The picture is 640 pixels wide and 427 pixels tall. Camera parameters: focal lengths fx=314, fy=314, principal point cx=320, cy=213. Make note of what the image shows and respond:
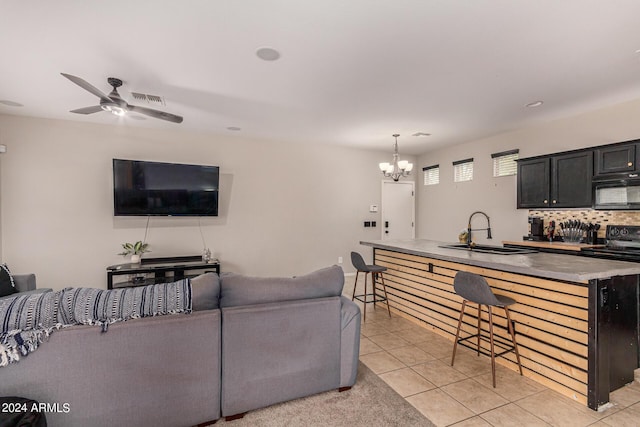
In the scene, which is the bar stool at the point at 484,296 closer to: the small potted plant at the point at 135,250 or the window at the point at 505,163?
the window at the point at 505,163

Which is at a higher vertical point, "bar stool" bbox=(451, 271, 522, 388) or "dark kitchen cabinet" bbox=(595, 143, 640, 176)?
"dark kitchen cabinet" bbox=(595, 143, 640, 176)

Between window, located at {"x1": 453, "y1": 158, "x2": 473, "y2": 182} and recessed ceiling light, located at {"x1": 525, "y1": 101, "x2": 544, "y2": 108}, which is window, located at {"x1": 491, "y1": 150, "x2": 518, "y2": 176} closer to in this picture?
window, located at {"x1": 453, "y1": 158, "x2": 473, "y2": 182}

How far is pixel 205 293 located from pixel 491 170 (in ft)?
17.7

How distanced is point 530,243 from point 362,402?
11.8 ft

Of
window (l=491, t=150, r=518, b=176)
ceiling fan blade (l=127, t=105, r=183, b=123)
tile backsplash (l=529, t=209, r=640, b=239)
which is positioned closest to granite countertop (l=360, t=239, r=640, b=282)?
tile backsplash (l=529, t=209, r=640, b=239)

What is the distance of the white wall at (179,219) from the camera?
176 inches

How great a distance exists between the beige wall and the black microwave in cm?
61

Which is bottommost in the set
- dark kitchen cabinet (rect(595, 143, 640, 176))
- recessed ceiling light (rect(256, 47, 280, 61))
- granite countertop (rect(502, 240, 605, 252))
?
granite countertop (rect(502, 240, 605, 252))

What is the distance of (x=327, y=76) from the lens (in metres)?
3.16

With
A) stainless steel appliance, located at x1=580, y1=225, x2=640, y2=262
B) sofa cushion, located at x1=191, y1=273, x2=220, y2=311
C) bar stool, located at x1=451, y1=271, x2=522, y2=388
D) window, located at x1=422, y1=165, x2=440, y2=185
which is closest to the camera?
sofa cushion, located at x1=191, y1=273, x2=220, y2=311

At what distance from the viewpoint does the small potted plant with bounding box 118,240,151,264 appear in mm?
4730

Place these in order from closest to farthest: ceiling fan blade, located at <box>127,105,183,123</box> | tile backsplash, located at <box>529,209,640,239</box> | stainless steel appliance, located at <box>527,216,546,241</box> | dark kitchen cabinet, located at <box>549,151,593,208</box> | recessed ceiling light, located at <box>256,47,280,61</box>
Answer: recessed ceiling light, located at <box>256,47,280,61</box> < ceiling fan blade, located at <box>127,105,183,123</box> < tile backsplash, located at <box>529,209,640,239</box> < dark kitchen cabinet, located at <box>549,151,593,208</box> < stainless steel appliance, located at <box>527,216,546,241</box>

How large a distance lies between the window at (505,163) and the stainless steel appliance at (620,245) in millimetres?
→ 1641

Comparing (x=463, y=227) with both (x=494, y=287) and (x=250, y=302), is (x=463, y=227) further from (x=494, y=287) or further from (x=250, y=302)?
(x=250, y=302)
